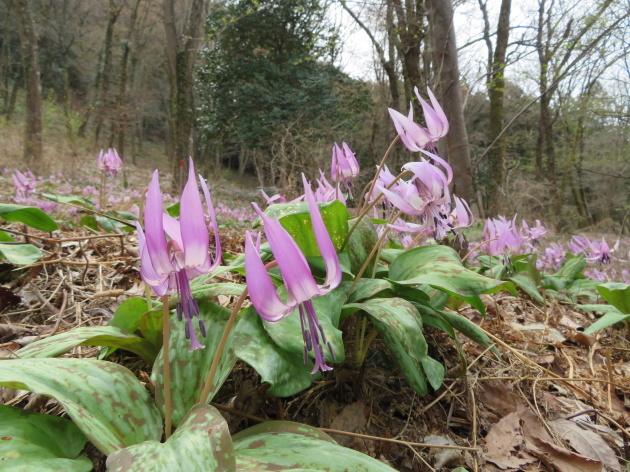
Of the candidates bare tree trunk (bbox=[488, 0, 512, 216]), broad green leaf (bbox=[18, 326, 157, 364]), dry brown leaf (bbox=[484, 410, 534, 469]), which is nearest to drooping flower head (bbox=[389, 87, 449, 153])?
dry brown leaf (bbox=[484, 410, 534, 469])

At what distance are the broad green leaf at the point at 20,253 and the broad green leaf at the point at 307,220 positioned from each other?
1.21 meters

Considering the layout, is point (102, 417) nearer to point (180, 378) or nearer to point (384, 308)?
point (180, 378)

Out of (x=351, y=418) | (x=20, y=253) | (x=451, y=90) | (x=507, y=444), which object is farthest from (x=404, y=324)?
(x=451, y=90)

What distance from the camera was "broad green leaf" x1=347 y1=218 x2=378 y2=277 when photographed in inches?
60.9

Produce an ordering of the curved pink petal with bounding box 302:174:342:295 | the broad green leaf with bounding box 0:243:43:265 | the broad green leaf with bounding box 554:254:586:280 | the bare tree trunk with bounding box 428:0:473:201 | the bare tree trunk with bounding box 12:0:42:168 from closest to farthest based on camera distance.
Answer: the curved pink petal with bounding box 302:174:342:295
the broad green leaf with bounding box 0:243:43:265
the bare tree trunk with bounding box 428:0:473:201
the broad green leaf with bounding box 554:254:586:280
the bare tree trunk with bounding box 12:0:42:168

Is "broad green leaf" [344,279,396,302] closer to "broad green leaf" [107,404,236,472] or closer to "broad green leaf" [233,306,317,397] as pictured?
"broad green leaf" [233,306,317,397]

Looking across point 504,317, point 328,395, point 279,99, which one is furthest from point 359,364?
point 279,99

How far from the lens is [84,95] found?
30.2m

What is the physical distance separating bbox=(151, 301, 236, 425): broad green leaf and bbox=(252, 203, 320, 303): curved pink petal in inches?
11.9

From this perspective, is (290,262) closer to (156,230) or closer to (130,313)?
(156,230)

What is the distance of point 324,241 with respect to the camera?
729mm

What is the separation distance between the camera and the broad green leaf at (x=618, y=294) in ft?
7.74

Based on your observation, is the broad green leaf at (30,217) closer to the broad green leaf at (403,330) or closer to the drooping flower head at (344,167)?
the drooping flower head at (344,167)

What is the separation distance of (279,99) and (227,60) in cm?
298
